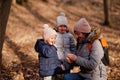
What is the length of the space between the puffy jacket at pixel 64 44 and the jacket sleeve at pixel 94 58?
123cm

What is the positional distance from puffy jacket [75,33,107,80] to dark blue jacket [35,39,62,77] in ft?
1.81

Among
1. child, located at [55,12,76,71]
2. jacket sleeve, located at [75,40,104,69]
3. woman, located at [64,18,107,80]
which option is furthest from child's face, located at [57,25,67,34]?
jacket sleeve, located at [75,40,104,69]

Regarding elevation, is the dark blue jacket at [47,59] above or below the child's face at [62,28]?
below

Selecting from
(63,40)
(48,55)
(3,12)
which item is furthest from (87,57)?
(3,12)

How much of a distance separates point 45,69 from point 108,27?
13.2m

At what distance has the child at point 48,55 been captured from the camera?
5.46 meters

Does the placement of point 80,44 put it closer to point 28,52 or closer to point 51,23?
point 28,52

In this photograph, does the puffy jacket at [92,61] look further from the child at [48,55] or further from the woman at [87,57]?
the child at [48,55]

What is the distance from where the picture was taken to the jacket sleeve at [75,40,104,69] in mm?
4918

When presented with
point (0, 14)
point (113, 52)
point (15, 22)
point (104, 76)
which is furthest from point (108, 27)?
point (104, 76)

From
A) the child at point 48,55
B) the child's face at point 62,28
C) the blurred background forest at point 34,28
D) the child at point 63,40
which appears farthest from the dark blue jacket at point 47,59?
the blurred background forest at point 34,28

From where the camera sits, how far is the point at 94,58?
492cm

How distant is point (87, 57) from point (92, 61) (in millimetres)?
196

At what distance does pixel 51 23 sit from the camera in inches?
691
